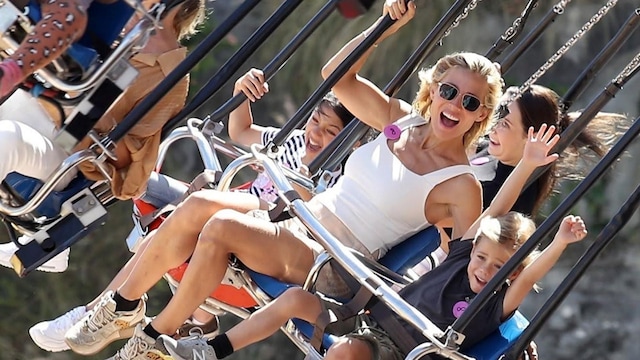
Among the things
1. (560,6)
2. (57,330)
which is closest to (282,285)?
(57,330)

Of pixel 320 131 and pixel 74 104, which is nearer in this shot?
pixel 74 104

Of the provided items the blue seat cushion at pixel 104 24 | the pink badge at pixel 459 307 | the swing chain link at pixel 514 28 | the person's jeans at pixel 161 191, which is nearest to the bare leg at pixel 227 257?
the pink badge at pixel 459 307

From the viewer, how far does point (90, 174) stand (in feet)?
9.58

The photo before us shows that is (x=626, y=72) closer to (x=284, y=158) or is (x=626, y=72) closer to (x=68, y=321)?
(x=284, y=158)

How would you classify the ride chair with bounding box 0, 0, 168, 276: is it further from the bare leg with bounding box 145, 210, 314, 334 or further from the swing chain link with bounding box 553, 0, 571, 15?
the swing chain link with bounding box 553, 0, 571, 15

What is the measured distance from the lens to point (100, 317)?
322 cm

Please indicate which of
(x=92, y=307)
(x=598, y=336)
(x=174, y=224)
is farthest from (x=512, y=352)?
(x=598, y=336)

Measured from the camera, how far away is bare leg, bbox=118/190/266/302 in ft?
10.4

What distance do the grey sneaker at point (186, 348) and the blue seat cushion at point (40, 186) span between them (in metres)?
0.33

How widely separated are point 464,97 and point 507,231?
0.33 metres

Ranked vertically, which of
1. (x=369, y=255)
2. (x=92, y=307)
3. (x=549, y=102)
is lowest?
(x=92, y=307)

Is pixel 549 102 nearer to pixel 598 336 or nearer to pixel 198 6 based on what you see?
pixel 198 6

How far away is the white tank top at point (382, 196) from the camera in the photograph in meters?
3.15

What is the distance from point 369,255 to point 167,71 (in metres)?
0.57
